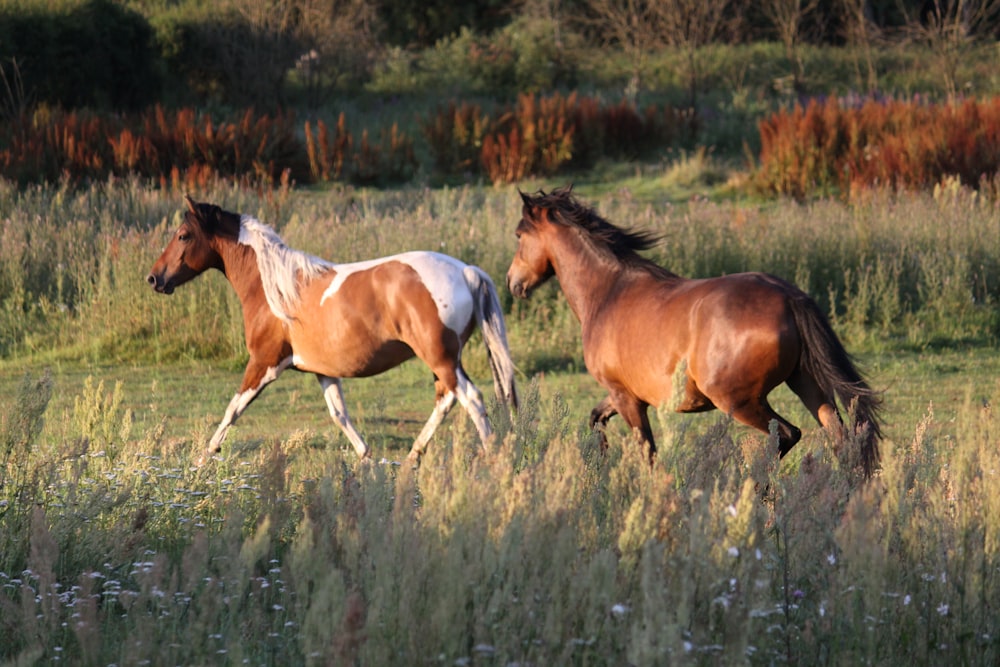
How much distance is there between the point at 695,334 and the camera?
631 cm

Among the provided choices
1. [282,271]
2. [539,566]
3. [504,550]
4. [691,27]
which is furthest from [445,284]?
[691,27]

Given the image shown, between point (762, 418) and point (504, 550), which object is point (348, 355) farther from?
point (504, 550)

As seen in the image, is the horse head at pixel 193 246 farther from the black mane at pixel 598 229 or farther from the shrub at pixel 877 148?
the shrub at pixel 877 148

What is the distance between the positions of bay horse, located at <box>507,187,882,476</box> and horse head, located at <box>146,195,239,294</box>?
2.26 meters

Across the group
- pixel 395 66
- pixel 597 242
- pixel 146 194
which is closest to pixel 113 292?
pixel 146 194

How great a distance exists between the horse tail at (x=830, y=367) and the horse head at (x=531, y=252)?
2.11 metres

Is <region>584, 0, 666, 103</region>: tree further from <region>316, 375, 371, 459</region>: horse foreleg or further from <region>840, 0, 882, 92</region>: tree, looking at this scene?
<region>316, 375, 371, 459</region>: horse foreleg

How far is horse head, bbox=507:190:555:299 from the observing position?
7.77 m

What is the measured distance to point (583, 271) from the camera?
24.6ft

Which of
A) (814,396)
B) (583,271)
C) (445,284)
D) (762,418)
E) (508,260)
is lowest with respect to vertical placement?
(508,260)

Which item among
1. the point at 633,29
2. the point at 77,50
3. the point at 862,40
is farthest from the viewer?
the point at 633,29

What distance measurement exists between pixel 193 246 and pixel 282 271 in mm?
845

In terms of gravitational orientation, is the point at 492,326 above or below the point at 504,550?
below

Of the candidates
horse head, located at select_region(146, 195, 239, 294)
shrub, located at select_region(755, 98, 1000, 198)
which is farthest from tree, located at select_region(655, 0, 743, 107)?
horse head, located at select_region(146, 195, 239, 294)
